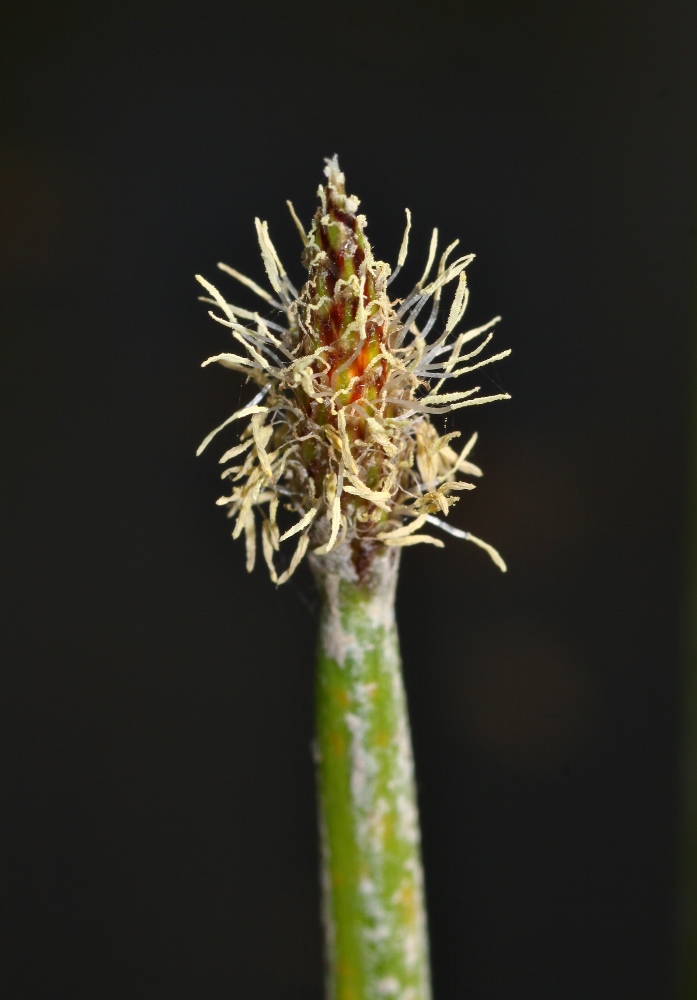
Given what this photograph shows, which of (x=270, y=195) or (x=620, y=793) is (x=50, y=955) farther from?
(x=270, y=195)

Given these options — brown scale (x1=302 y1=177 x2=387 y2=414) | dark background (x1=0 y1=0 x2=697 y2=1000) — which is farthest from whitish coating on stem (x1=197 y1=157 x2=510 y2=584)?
dark background (x1=0 y1=0 x2=697 y2=1000)

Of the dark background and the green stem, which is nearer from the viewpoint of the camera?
the green stem

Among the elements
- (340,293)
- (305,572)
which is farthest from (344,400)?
(305,572)

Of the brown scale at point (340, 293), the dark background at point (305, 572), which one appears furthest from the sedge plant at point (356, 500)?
the dark background at point (305, 572)

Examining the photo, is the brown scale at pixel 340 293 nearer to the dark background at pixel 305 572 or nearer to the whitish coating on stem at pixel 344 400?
the whitish coating on stem at pixel 344 400

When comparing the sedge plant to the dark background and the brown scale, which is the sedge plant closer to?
the brown scale

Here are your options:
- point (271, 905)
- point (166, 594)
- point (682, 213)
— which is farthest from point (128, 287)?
point (271, 905)

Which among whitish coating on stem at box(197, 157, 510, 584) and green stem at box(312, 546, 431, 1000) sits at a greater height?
whitish coating on stem at box(197, 157, 510, 584)
